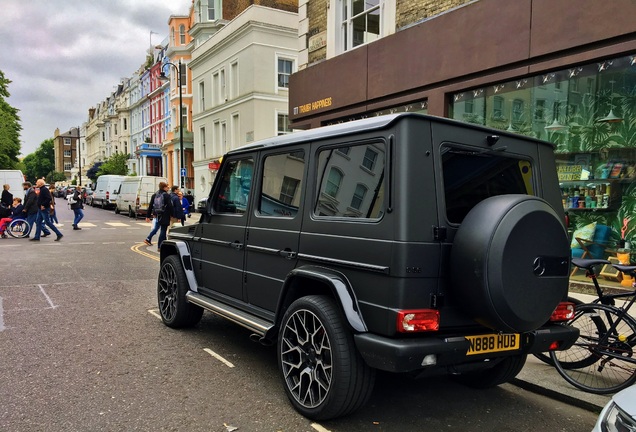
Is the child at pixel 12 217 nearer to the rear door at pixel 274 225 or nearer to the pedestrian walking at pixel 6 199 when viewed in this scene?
the pedestrian walking at pixel 6 199

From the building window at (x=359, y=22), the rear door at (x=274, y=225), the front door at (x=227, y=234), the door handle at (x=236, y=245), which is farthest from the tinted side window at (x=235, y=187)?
the building window at (x=359, y=22)

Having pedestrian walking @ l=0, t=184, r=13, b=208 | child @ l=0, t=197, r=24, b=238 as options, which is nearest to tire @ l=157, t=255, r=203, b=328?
child @ l=0, t=197, r=24, b=238

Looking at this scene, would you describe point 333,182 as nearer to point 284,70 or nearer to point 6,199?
point 6,199

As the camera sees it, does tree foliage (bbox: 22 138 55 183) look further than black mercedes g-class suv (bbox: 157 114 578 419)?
Yes

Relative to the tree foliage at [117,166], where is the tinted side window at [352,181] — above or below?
below

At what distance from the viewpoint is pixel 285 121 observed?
28609mm

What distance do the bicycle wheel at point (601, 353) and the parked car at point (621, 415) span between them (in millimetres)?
1818

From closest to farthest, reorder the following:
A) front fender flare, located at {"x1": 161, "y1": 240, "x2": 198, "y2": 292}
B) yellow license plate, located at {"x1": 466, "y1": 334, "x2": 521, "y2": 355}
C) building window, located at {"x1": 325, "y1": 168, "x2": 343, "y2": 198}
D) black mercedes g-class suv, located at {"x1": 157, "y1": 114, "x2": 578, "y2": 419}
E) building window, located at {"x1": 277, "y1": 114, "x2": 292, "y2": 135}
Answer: black mercedes g-class suv, located at {"x1": 157, "y1": 114, "x2": 578, "y2": 419}
yellow license plate, located at {"x1": 466, "y1": 334, "x2": 521, "y2": 355}
building window, located at {"x1": 325, "y1": 168, "x2": 343, "y2": 198}
front fender flare, located at {"x1": 161, "y1": 240, "x2": 198, "y2": 292}
building window, located at {"x1": 277, "y1": 114, "x2": 292, "y2": 135}

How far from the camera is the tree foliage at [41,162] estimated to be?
133 meters

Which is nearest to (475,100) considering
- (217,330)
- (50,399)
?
(217,330)

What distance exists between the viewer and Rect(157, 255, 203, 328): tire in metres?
5.41

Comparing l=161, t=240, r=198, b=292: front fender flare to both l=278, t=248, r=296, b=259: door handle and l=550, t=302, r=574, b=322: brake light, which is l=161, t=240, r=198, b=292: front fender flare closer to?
l=278, t=248, r=296, b=259: door handle

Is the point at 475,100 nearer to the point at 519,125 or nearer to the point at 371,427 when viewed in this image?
the point at 519,125

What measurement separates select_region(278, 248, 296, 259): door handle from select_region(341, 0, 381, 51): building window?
28.5 feet
